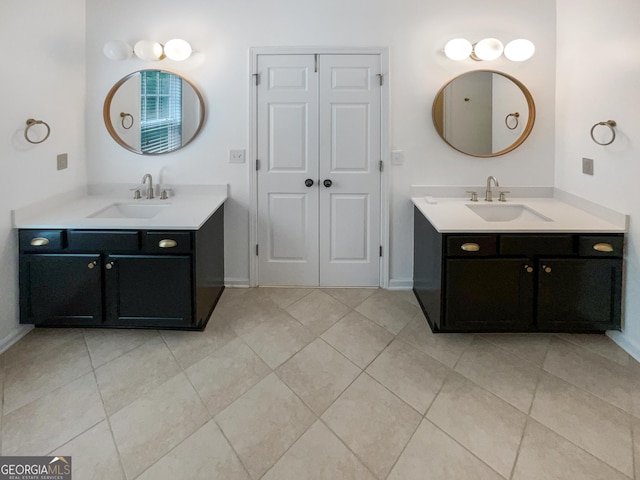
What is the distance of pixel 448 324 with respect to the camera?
2.50m

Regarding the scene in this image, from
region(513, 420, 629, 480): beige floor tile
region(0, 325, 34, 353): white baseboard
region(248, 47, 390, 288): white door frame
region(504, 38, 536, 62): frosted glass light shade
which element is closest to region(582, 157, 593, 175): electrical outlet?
region(504, 38, 536, 62): frosted glass light shade

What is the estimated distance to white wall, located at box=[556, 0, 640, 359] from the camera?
2.34 metres

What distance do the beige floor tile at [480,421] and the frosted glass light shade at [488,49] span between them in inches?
88.8

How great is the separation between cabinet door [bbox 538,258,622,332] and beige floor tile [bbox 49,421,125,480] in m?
2.31

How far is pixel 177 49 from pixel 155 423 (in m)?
2.50

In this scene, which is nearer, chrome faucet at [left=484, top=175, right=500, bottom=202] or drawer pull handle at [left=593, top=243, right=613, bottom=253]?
drawer pull handle at [left=593, top=243, right=613, bottom=253]

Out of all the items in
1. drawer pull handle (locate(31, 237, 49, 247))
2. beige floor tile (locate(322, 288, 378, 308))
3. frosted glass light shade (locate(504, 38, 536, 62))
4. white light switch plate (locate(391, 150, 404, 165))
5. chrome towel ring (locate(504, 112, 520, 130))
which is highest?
frosted glass light shade (locate(504, 38, 536, 62))

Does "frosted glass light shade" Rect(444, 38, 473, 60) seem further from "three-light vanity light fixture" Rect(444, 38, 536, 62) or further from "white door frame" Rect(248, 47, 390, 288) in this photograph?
"white door frame" Rect(248, 47, 390, 288)

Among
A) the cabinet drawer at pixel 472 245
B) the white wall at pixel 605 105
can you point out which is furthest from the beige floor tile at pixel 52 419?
the white wall at pixel 605 105

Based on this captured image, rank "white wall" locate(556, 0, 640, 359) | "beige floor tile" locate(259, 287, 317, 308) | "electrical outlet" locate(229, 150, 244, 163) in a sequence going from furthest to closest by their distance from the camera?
"electrical outlet" locate(229, 150, 244, 163) < "beige floor tile" locate(259, 287, 317, 308) < "white wall" locate(556, 0, 640, 359)

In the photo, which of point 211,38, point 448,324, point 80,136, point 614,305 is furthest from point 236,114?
point 614,305

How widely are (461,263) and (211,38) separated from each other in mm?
2426

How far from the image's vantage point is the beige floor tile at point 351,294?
10.4 ft

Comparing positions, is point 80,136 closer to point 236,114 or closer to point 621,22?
point 236,114
